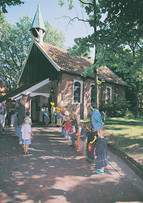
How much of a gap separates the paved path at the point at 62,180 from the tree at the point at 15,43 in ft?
80.9

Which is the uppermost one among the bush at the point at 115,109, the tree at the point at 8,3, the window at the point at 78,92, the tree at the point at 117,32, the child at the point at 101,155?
the tree at the point at 8,3

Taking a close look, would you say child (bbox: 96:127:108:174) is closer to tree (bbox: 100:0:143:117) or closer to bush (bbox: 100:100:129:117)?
tree (bbox: 100:0:143:117)

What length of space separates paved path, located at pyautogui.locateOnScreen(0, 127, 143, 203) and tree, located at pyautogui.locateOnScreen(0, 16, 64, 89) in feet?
80.9

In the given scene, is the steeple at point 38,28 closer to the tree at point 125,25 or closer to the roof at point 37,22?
the roof at point 37,22

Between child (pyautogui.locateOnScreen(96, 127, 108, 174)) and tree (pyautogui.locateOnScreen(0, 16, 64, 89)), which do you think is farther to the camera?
tree (pyautogui.locateOnScreen(0, 16, 64, 89))

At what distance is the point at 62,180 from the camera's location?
4.18 meters

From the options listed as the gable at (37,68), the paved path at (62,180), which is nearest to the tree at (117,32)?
the paved path at (62,180)

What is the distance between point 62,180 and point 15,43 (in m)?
29.1

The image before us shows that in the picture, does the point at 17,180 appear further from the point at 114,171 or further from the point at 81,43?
the point at 81,43

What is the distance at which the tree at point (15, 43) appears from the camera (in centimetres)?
2789

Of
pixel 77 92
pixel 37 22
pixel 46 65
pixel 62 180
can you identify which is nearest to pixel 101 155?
pixel 62 180

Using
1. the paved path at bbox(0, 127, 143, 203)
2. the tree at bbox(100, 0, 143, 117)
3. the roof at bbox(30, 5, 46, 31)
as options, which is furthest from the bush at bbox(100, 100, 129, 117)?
the paved path at bbox(0, 127, 143, 203)

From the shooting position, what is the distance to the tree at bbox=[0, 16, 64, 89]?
91.5 feet

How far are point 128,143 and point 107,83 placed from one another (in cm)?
1447
